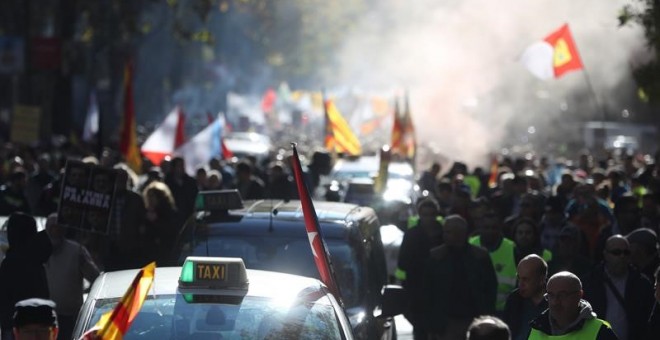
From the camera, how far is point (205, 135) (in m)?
23.1

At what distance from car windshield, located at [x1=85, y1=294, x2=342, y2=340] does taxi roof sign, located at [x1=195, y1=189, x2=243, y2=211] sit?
10.4 ft

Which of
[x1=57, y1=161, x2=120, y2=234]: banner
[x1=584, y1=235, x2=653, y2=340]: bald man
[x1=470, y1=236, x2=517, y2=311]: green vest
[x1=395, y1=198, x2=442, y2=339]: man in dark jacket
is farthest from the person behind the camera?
[x1=57, y1=161, x2=120, y2=234]: banner

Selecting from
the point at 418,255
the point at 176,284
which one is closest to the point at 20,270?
the point at 176,284

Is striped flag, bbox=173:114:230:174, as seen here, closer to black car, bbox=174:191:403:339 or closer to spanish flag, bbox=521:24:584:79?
spanish flag, bbox=521:24:584:79

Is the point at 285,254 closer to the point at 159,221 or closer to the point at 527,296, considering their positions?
the point at 527,296

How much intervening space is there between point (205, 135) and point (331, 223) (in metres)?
13.4

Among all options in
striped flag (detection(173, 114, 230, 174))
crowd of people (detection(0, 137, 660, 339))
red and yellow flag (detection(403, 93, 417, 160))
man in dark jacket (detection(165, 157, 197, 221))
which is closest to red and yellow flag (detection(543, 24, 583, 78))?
red and yellow flag (detection(403, 93, 417, 160))

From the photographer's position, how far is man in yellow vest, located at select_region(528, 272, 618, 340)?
6914 mm

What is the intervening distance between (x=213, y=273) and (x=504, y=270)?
4.86 m

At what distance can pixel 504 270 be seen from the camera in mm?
11359

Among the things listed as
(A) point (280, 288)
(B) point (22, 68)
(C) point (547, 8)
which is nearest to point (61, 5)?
(B) point (22, 68)

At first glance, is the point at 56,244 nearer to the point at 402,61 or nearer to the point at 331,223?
the point at 331,223

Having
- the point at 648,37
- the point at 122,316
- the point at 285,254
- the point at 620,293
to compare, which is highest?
the point at 648,37

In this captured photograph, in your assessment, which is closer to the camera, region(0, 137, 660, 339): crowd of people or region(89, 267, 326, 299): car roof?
region(89, 267, 326, 299): car roof
